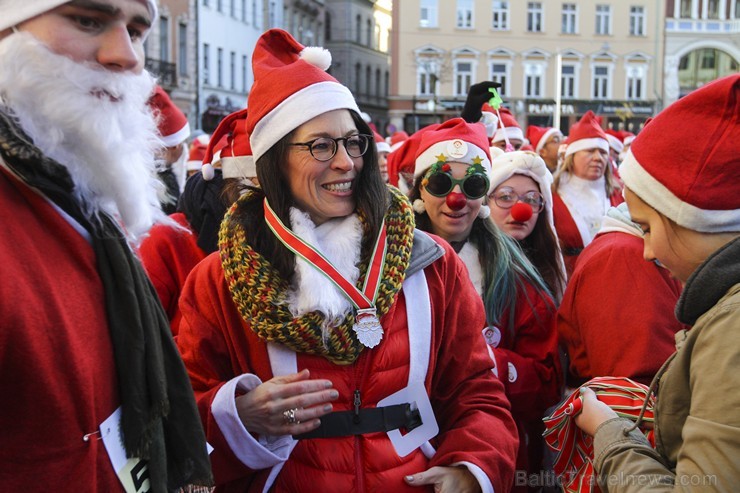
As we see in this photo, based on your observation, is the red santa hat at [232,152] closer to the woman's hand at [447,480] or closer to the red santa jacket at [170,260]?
the red santa jacket at [170,260]

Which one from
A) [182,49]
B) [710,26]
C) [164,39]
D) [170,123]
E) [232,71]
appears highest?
[710,26]

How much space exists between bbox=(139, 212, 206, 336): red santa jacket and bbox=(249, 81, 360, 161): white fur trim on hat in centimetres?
115

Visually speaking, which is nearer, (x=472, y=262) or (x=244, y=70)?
(x=472, y=262)

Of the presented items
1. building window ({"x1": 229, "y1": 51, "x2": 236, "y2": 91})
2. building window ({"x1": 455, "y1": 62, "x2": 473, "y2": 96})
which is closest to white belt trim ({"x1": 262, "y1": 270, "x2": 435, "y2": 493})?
building window ({"x1": 229, "y1": 51, "x2": 236, "y2": 91})

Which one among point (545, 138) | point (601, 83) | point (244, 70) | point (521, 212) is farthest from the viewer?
point (601, 83)

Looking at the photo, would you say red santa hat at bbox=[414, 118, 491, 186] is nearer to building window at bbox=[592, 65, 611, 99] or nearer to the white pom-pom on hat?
the white pom-pom on hat

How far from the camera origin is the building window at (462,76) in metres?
46.5

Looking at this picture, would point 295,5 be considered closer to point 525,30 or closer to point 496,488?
point 525,30

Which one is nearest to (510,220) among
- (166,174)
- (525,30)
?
(166,174)

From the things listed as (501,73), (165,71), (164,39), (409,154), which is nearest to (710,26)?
(501,73)

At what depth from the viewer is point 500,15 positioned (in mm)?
47406

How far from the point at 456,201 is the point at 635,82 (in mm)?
47120

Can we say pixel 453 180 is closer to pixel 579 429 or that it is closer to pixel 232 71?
pixel 579 429

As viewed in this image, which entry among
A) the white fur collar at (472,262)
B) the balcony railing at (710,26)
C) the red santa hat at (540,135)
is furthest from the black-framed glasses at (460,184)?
the balcony railing at (710,26)
